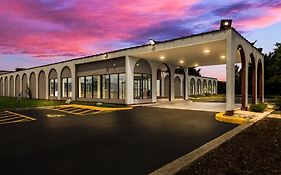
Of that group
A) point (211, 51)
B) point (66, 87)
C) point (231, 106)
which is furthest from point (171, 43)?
point (66, 87)

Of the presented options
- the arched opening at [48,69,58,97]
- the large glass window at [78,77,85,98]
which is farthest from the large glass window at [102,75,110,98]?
the arched opening at [48,69,58,97]

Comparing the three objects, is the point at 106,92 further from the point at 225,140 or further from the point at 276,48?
the point at 276,48

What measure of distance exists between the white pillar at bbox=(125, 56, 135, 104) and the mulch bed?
46.2ft

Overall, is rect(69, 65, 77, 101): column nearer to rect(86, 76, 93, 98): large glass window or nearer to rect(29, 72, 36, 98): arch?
rect(86, 76, 93, 98): large glass window

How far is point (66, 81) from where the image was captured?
29.4 meters

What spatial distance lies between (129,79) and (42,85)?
17.7 metres

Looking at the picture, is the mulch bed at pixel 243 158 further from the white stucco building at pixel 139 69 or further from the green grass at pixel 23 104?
the green grass at pixel 23 104

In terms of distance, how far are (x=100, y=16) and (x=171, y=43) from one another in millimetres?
6924

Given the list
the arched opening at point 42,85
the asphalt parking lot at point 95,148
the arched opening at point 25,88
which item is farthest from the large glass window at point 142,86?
the arched opening at point 25,88

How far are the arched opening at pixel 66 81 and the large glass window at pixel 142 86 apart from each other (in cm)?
988

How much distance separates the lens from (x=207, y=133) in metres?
9.13

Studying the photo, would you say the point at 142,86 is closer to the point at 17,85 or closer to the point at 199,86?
the point at 17,85

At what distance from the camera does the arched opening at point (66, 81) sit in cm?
2889

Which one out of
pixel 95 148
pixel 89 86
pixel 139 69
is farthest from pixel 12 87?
pixel 95 148
